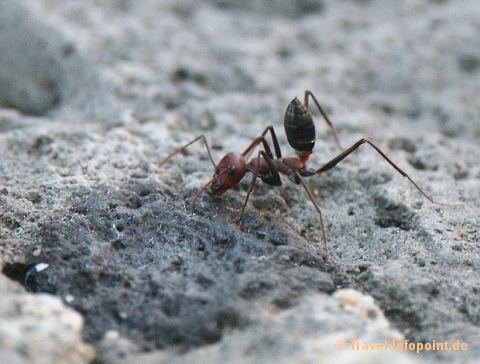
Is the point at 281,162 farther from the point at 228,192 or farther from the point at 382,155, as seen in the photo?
the point at 382,155

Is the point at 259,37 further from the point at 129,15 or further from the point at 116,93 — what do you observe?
the point at 116,93

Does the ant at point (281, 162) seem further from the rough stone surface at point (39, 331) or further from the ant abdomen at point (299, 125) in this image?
the rough stone surface at point (39, 331)

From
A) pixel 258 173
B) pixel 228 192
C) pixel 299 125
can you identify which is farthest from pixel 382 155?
pixel 228 192

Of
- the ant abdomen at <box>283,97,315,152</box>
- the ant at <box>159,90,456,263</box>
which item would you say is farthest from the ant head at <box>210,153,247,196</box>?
the ant abdomen at <box>283,97,315,152</box>

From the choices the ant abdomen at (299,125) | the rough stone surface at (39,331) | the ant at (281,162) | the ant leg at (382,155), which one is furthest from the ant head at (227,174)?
the rough stone surface at (39,331)

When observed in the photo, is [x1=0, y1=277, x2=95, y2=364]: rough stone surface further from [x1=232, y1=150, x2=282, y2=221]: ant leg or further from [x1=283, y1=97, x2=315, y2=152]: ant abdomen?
[x1=283, y1=97, x2=315, y2=152]: ant abdomen

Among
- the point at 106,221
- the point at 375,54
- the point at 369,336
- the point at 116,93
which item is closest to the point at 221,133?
the point at 116,93
